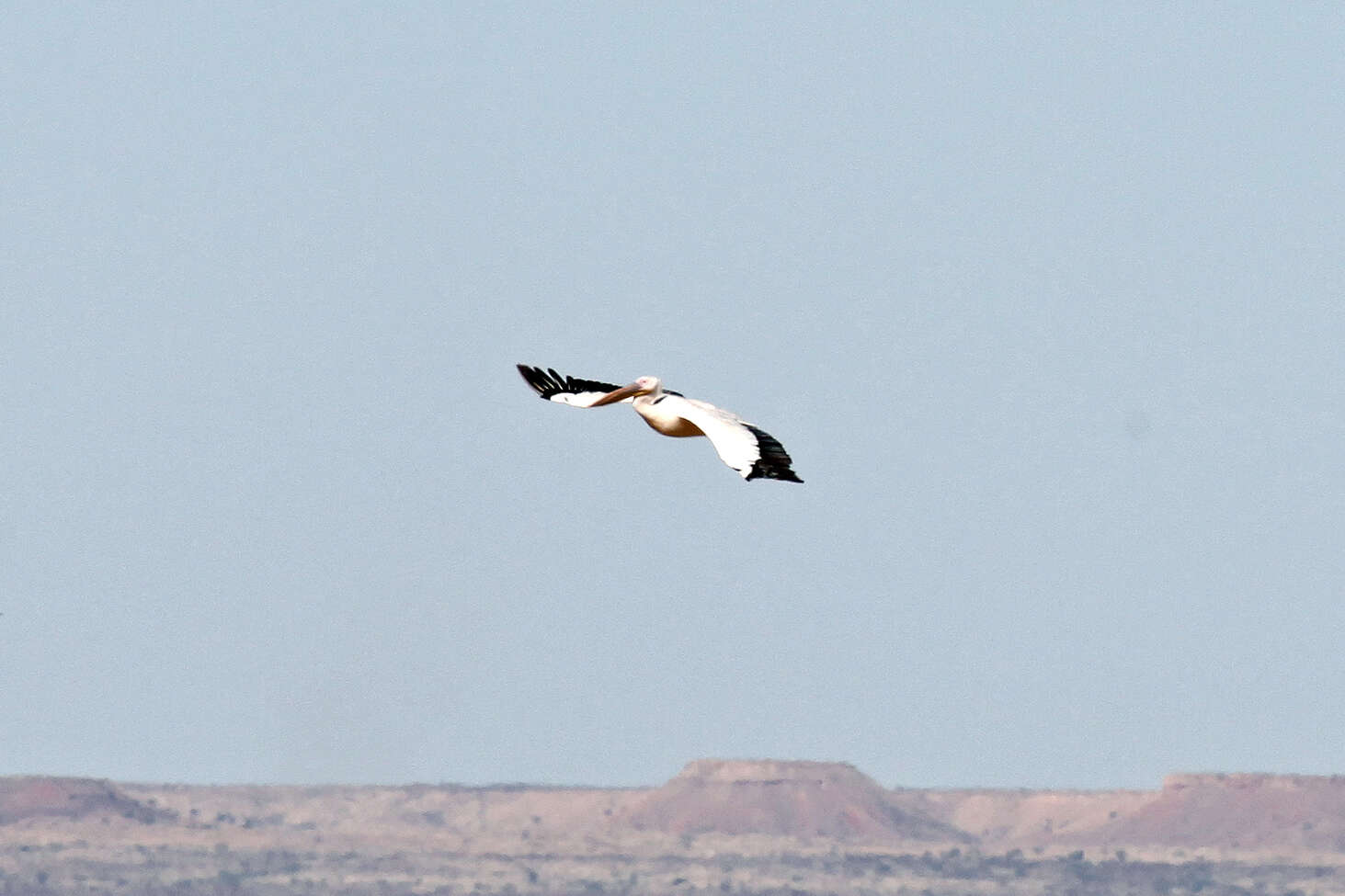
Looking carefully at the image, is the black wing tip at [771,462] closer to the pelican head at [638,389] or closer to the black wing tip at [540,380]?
the pelican head at [638,389]

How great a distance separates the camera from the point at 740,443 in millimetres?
48750

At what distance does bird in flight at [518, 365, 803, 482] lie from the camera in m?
47.7

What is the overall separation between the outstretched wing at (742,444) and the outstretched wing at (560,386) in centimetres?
722

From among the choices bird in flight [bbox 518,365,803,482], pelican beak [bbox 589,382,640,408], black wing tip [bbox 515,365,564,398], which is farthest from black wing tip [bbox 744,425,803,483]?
black wing tip [bbox 515,365,564,398]

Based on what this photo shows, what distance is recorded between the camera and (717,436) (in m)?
49.3

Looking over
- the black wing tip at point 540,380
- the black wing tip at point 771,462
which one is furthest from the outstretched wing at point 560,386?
the black wing tip at point 771,462

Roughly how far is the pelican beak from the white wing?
1.61m

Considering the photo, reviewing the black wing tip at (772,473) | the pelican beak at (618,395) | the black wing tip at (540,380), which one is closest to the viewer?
the black wing tip at (772,473)

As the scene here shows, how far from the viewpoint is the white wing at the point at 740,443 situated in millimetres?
47394

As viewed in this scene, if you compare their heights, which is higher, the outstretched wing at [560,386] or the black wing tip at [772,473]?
the outstretched wing at [560,386]

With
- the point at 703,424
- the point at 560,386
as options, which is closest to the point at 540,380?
the point at 560,386

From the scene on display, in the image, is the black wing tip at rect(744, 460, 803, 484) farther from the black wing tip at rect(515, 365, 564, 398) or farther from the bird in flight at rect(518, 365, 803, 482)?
the black wing tip at rect(515, 365, 564, 398)

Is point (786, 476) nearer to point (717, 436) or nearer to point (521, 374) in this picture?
point (717, 436)

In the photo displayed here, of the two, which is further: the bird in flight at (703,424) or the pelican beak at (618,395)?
the pelican beak at (618,395)
